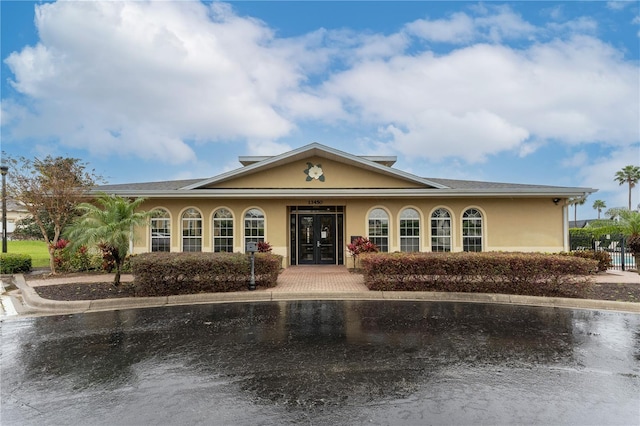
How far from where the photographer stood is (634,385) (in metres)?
4.19

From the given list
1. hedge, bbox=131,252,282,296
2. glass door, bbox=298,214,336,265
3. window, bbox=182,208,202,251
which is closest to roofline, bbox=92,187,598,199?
window, bbox=182,208,202,251

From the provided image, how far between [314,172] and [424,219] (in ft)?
17.0

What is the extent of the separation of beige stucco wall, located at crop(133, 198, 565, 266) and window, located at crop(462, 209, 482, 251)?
195 mm

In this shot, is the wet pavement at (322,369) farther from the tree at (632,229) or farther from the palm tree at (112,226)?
the tree at (632,229)

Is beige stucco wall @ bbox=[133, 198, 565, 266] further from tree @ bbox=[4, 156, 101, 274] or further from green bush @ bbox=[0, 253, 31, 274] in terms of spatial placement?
green bush @ bbox=[0, 253, 31, 274]

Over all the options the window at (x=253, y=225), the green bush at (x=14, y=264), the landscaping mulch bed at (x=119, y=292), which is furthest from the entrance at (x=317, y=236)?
the green bush at (x=14, y=264)

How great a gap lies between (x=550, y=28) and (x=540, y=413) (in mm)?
14426

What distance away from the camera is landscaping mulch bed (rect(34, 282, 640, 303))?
895cm

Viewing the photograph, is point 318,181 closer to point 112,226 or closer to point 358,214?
point 358,214

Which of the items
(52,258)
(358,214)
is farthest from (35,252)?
(358,214)

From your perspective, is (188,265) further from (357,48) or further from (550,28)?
(550,28)

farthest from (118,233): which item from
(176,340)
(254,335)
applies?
(254,335)

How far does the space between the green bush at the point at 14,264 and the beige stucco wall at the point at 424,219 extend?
4129mm

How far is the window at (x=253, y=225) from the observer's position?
1490 centimetres
